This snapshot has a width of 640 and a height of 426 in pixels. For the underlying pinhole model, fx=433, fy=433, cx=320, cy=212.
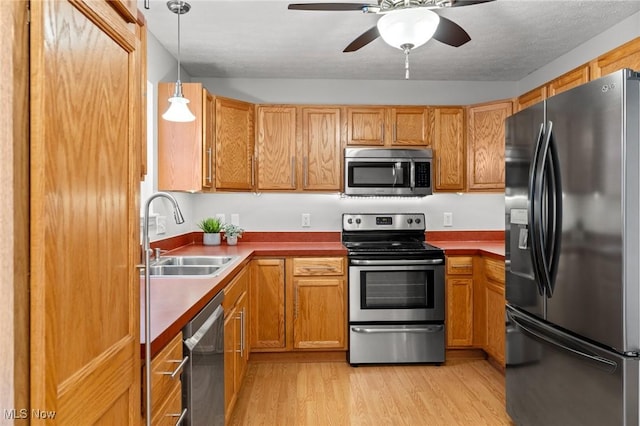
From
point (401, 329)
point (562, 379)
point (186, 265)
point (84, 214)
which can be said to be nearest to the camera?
point (84, 214)

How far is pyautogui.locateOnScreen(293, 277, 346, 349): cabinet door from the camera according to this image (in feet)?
11.1

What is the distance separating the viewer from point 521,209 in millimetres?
2156

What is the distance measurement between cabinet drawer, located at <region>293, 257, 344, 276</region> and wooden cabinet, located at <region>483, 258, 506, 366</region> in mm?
1110

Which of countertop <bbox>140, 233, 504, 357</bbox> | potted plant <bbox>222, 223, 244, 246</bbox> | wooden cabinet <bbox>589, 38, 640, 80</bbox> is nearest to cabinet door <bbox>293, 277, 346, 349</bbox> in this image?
countertop <bbox>140, 233, 504, 357</bbox>

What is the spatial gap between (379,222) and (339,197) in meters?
0.43

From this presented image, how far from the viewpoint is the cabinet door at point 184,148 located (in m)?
3.14

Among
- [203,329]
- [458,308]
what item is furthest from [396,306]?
[203,329]

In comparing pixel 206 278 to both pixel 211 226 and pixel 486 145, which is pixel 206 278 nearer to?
pixel 211 226

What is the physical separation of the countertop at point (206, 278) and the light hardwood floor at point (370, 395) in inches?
34.0

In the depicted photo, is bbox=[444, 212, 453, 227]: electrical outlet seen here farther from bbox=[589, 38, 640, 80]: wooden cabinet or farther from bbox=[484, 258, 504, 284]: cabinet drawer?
bbox=[589, 38, 640, 80]: wooden cabinet

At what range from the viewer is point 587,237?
1733 millimetres

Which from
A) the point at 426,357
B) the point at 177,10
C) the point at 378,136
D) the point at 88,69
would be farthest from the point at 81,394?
the point at 378,136

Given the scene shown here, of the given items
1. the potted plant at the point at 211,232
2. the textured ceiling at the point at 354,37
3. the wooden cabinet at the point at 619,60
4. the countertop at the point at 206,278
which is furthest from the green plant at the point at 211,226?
the wooden cabinet at the point at 619,60

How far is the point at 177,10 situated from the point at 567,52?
2.81 m
